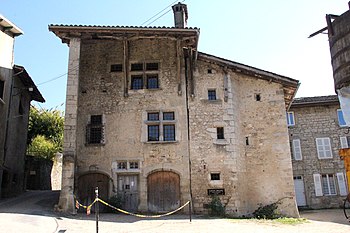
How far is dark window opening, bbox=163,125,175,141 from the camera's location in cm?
1443

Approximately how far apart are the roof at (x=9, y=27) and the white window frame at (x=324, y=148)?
16696 millimetres

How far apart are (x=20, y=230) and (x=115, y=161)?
5684mm

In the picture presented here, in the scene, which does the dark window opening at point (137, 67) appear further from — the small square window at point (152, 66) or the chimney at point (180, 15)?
the chimney at point (180, 15)

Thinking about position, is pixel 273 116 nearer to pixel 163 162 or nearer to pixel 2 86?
pixel 163 162

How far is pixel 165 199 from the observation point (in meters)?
13.7

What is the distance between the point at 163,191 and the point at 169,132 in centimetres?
239

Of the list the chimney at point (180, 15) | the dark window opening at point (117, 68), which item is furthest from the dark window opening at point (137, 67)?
the chimney at point (180, 15)

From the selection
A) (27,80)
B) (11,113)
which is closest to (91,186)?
(11,113)

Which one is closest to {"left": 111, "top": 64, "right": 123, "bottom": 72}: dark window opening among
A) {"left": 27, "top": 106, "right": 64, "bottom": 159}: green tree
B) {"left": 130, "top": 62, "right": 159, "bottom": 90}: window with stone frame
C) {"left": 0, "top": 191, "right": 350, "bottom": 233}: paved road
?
{"left": 130, "top": 62, "right": 159, "bottom": 90}: window with stone frame

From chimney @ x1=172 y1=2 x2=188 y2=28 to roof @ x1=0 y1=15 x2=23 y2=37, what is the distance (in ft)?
23.8

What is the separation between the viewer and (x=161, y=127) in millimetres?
14422

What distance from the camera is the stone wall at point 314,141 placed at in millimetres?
→ 19281

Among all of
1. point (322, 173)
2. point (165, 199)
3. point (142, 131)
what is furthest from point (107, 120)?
point (322, 173)

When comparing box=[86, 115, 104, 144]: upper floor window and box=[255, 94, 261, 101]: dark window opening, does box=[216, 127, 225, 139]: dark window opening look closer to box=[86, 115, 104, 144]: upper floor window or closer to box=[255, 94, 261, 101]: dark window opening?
box=[255, 94, 261, 101]: dark window opening
